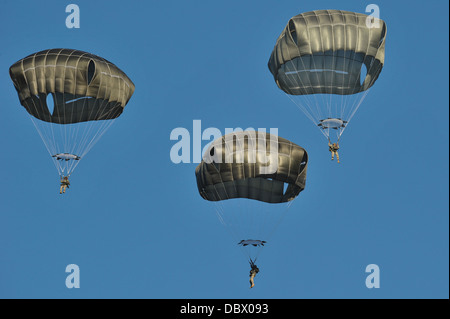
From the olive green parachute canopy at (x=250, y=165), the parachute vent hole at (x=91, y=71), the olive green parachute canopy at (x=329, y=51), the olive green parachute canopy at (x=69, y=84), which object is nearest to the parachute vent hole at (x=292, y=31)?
the olive green parachute canopy at (x=329, y=51)

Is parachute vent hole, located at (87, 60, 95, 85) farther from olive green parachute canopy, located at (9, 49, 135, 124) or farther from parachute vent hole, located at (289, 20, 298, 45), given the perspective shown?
parachute vent hole, located at (289, 20, 298, 45)

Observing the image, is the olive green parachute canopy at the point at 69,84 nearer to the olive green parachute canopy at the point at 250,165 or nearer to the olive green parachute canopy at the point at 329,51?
the olive green parachute canopy at the point at 250,165

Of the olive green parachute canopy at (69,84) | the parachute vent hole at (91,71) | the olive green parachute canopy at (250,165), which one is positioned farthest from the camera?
the parachute vent hole at (91,71)

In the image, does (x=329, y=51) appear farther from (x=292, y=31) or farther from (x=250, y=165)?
(x=250, y=165)

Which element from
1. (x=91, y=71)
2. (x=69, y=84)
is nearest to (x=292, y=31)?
(x=91, y=71)

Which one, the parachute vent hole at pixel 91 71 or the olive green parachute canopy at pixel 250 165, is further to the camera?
the parachute vent hole at pixel 91 71

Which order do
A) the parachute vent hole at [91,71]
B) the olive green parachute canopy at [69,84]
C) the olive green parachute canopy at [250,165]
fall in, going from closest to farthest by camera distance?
the olive green parachute canopy at [250,165] → the olive green parachute canopy at [69,84] → the parachute vent hole at [91,71]
